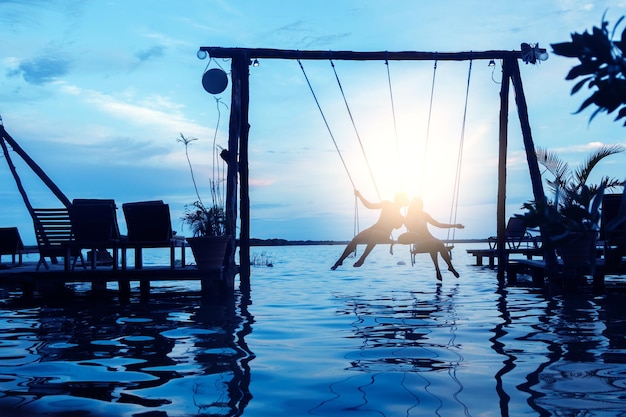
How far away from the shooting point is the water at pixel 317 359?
439 centimetres

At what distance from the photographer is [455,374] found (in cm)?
523

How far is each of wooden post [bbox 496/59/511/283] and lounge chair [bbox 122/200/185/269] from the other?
23.0 ft

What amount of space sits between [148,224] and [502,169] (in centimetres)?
752

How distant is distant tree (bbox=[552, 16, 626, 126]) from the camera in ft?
6.25

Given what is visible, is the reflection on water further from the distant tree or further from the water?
the distant tree

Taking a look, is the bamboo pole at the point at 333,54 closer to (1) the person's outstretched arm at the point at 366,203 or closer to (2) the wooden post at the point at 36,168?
(1) the person's outstretched arm at the point at 366,203

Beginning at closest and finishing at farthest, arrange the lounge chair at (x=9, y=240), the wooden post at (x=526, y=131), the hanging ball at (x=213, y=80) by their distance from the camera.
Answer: the hanging ball at (x=213, y=80)
the wooden post at (x=526, y=131)
the lounge chair at (x=9, y=240)

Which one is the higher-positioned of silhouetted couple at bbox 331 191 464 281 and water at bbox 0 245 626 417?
silhouetted couple at bbox 331 191 464 281

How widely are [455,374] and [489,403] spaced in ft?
2.76

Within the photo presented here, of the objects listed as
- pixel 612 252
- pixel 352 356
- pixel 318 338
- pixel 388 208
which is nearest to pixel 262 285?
pixel 388 208

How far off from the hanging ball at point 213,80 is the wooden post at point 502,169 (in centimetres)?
563

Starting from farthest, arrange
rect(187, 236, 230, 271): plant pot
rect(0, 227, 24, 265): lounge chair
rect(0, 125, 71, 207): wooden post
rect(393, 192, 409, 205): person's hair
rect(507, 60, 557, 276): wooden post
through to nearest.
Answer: rect(0, 125, 71, 207): wooden post
rect(0, 227, 24, 265): lounge chair
rect(507, 60, 557, 276): wooden post
rect(187, 236, 230, 271): plant pot
rect(393, 192, 409, 205): person's hair

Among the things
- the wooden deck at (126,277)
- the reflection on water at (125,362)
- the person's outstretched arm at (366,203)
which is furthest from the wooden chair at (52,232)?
the person's outstretched arm at (366,203)

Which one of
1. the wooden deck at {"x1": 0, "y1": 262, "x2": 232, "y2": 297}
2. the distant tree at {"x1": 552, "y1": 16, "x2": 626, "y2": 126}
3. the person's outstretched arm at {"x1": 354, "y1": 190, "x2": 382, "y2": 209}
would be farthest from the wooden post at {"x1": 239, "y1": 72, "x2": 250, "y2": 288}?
the distant tree at {"x1": 552, "y1": 16, "x2": 626, "y2": 126}
